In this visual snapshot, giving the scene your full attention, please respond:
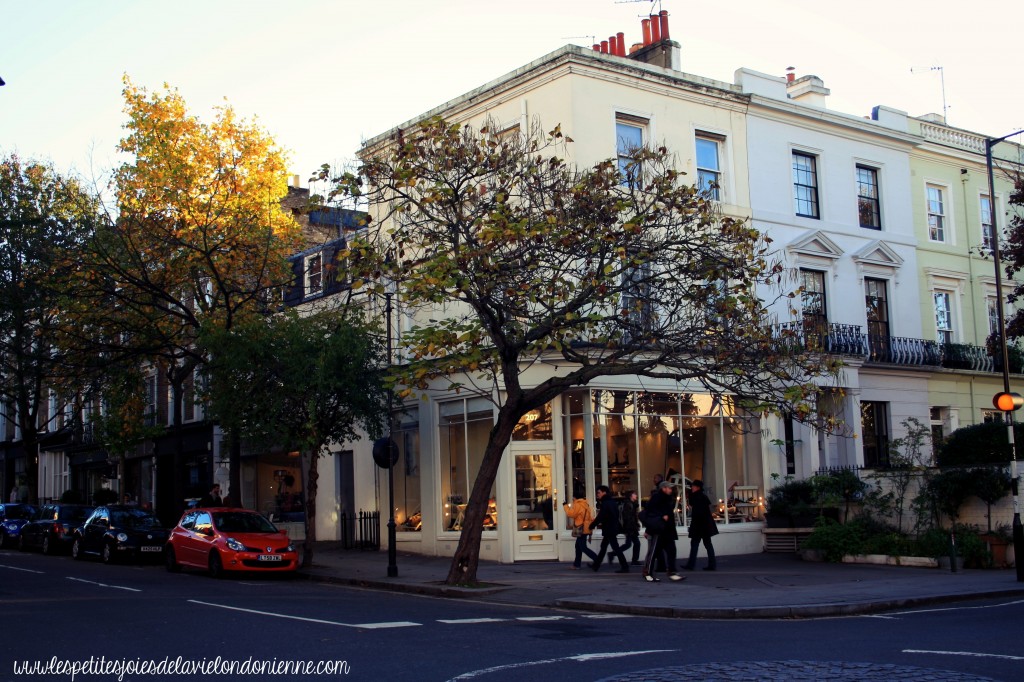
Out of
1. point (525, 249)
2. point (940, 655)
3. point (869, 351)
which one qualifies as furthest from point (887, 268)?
point (940, 655)

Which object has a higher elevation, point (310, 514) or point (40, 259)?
point (40, 259)

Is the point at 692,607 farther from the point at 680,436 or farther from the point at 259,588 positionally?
the point at 680,436

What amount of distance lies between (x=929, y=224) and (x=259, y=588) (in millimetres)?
22807

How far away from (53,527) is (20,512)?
5069 mm

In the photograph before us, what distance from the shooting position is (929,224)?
3238 cm

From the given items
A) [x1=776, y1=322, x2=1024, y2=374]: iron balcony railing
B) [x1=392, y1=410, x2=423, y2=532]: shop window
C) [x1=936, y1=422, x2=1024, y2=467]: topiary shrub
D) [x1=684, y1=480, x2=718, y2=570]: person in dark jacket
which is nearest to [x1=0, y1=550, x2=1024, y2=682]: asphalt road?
[x1=684, y1=480, x2=718, y2=570]: person in dark jacket

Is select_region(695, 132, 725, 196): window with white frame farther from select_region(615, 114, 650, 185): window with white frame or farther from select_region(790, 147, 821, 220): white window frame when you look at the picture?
select_region(790, 147, 821, 220): white window frame

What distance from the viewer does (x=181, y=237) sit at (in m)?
28.3

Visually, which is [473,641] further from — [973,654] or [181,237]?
[181,237]

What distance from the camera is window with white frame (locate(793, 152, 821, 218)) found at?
29.1 metres

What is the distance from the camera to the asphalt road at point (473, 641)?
9555 millimetres

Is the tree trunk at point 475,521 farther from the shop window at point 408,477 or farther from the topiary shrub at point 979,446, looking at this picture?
the topiary shrub at point 979,446

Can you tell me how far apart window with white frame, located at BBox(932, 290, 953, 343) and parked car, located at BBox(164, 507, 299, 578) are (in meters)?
20.1

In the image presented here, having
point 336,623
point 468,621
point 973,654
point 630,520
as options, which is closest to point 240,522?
point 630,520
